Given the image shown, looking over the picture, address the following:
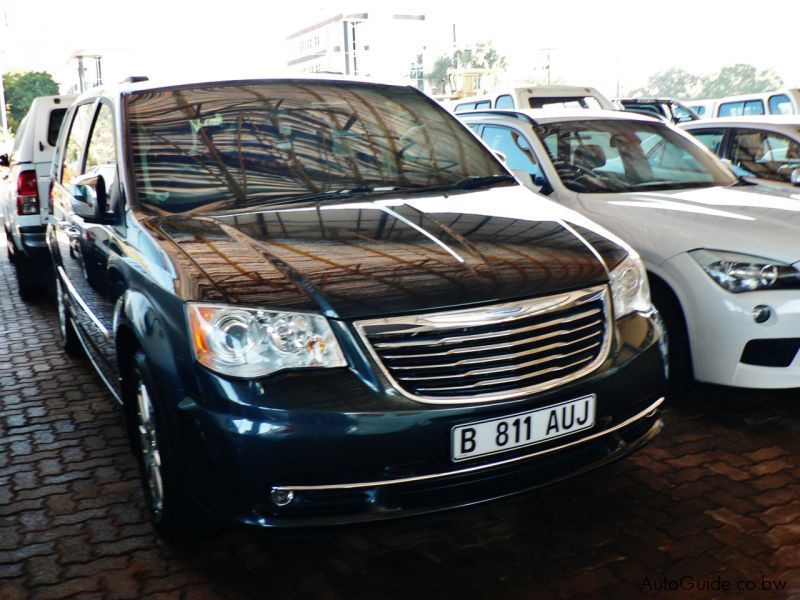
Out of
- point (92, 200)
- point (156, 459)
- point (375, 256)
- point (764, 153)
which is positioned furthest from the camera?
point (764, 153)

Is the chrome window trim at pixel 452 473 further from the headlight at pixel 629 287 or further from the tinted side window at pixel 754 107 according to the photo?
the tinted side window at pixel 754 107

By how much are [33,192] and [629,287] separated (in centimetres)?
613

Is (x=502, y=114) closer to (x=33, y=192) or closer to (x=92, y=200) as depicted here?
(x=92, y=200)

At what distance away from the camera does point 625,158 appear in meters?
5.46

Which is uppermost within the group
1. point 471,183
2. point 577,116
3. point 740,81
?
point 740,81

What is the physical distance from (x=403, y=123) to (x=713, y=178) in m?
2.33

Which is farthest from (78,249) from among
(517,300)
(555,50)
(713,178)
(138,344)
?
(555,50)

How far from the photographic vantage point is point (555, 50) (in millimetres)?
48562

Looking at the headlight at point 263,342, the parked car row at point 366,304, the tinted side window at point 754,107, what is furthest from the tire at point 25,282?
the tinted side window at point 754,107

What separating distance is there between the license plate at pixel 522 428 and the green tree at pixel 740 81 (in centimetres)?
6969

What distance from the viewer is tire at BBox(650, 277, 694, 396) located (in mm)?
4195

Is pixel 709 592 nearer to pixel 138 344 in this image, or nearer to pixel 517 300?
pixel 517 300

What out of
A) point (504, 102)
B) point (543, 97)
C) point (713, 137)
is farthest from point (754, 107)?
point (713, 137)

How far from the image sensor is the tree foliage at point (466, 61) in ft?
301
